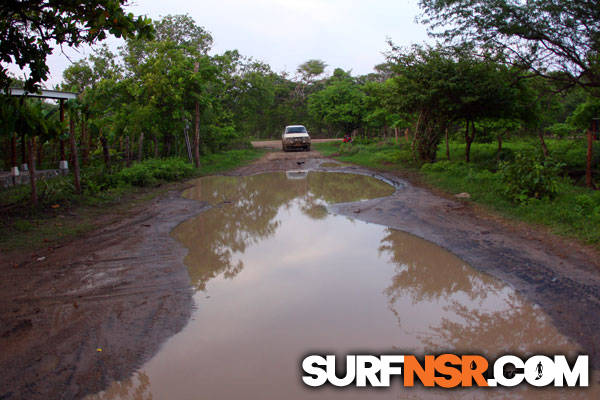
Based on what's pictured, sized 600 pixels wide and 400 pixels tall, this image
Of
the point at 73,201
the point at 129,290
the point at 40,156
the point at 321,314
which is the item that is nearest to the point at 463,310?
the point at 321,314

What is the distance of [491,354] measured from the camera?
3287 millimetres

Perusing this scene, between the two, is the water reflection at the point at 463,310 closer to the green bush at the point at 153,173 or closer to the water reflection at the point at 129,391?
the water reflection at the point at 129,391

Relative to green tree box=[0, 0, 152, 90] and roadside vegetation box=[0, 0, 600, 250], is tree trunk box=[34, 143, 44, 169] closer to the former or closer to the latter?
roadside vegetation box=[0, 0, 600, 250]

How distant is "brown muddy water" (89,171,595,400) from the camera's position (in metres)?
2.96

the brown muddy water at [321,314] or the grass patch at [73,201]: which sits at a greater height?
the grass patch at [73,201]

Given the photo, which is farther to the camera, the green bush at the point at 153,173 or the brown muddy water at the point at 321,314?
the green bush at the point at 153,173

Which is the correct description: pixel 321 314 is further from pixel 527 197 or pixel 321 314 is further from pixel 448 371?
pixel 527 197

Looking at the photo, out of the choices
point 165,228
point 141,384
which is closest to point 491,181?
point 165,228

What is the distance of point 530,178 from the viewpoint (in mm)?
8109

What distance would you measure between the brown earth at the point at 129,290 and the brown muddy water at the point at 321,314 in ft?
0.62

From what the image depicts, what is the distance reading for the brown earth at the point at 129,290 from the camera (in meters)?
3.14

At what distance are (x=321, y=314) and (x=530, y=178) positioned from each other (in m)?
6.16

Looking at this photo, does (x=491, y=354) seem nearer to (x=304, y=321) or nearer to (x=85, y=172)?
(x=304, y=321)

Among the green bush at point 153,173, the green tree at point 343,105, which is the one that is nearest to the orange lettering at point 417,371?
the green bush at point 153,173
